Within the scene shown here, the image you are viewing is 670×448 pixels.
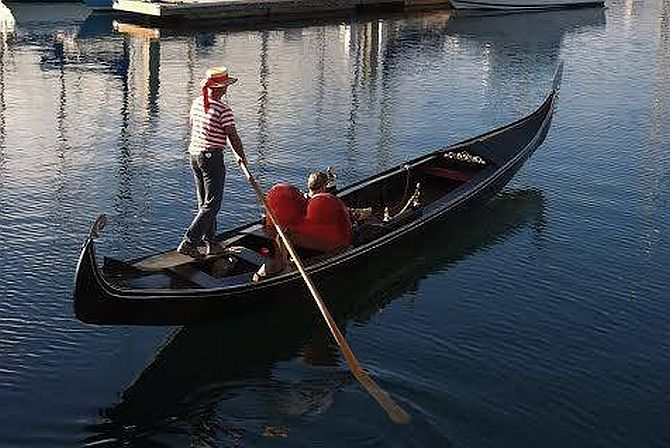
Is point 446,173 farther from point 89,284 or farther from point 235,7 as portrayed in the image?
point 235,7

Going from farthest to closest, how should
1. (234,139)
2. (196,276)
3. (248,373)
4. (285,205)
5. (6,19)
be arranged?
(6,19), (285,205), (234,139), (196,276), (248,373)

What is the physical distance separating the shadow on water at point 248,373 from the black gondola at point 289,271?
0.28 meters

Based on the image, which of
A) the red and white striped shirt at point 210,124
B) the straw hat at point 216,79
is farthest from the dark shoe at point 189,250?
the straw hat at point 216,79

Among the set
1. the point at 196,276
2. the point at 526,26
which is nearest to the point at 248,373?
the point at 196,276

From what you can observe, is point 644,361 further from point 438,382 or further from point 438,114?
point 438,114

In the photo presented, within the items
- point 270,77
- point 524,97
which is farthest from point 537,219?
point 270,77

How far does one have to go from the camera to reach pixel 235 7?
2822 centimetres

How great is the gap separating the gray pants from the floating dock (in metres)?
19.9

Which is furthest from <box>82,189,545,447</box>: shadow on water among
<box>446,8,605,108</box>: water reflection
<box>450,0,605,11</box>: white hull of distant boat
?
<box>450,0,605,11</box>: white hull of distant boat

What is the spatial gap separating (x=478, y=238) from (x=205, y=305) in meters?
3.91

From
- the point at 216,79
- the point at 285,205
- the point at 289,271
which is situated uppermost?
the point at 216,79

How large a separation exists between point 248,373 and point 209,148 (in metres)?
1.63

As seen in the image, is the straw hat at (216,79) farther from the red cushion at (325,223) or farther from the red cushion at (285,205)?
the red cushion at (325,223)

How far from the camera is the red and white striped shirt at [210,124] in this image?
748 cm
